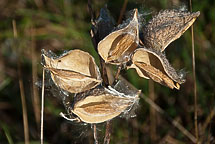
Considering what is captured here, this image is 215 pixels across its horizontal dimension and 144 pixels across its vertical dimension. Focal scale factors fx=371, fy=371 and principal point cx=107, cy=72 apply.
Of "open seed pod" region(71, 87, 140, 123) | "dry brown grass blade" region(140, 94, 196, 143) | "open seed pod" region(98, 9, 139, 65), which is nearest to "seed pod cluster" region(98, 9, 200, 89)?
"open seed pod" region(98, 9, 139, 65)

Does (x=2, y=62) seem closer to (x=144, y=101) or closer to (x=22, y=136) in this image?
(x=22, y=136)

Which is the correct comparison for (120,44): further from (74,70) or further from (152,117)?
(152,117)

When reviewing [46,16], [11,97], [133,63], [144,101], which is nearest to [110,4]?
[46,16]

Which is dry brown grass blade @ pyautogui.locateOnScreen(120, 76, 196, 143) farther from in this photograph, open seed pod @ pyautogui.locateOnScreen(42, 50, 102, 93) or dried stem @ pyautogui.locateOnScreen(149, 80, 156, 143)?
open seed pod @ pyautogui.locateOnScreen(42, 50, 102, 93)

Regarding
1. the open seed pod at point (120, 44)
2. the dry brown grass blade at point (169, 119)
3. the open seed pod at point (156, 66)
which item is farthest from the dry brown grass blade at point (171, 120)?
the open seed pod at point (120, 44)

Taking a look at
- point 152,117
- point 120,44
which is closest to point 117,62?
point 120,44

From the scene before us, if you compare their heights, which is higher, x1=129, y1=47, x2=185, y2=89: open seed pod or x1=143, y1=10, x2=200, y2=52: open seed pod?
x1=143, y1=10, x2=200, y2=52: open seed pod
